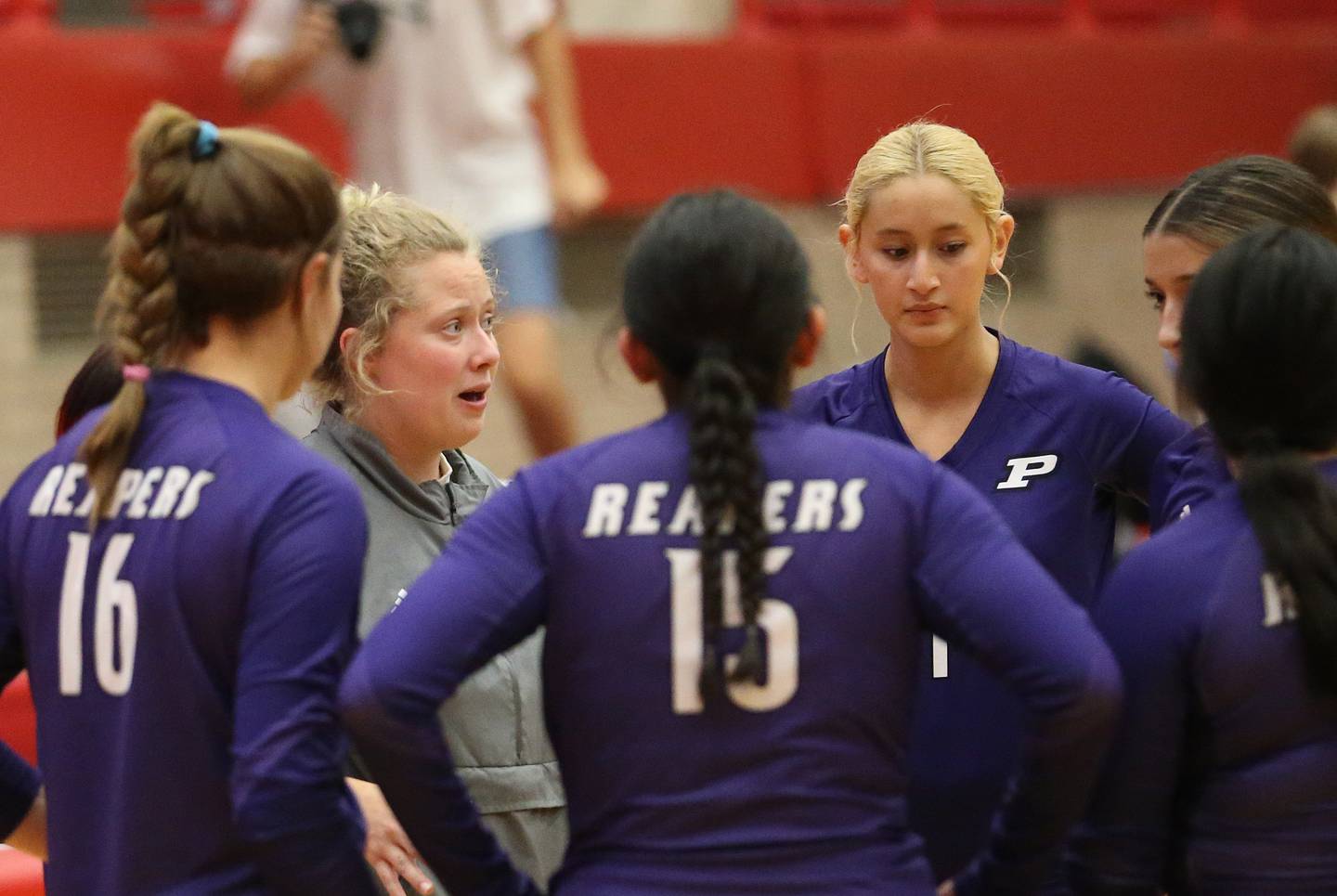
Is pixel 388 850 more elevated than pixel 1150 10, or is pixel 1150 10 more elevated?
pixel 1150 10

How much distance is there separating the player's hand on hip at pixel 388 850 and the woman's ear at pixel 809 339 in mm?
830

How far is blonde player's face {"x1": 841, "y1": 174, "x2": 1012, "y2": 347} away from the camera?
259 centimetres

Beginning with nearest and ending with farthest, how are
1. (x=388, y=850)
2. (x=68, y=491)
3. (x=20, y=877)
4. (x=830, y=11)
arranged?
(x=68, y=491) → (x=388, y=850) → (x=20, y=877) → (x=830, y=11)

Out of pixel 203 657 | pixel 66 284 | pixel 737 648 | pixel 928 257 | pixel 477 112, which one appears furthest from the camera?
pixel 66 284

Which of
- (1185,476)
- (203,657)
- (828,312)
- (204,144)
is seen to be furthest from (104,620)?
(828,312)

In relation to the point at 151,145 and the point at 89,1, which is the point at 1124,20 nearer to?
the point at 89,1

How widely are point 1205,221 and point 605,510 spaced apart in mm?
1175

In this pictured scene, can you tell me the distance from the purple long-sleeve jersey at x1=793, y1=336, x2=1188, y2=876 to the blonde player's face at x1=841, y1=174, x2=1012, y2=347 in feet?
0.35

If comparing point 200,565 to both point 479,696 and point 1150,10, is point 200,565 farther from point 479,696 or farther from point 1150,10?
point 1150,10

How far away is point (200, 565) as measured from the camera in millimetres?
1803

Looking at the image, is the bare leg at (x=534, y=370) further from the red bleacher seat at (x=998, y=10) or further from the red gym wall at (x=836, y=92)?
the red bleacher seat at (x=998, y=10)

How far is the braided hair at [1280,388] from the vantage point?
5.83ft

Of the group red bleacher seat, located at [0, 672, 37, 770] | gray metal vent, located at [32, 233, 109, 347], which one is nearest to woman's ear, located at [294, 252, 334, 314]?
red bleacher seat, located at [0, 672, 37, 770]

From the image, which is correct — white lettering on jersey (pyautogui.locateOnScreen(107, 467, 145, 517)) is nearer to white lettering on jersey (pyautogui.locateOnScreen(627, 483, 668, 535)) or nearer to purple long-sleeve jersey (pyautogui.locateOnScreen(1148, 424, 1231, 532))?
white lettering on jersey (pyautogui.locateOnScreen(627, 483, 668, 535))
